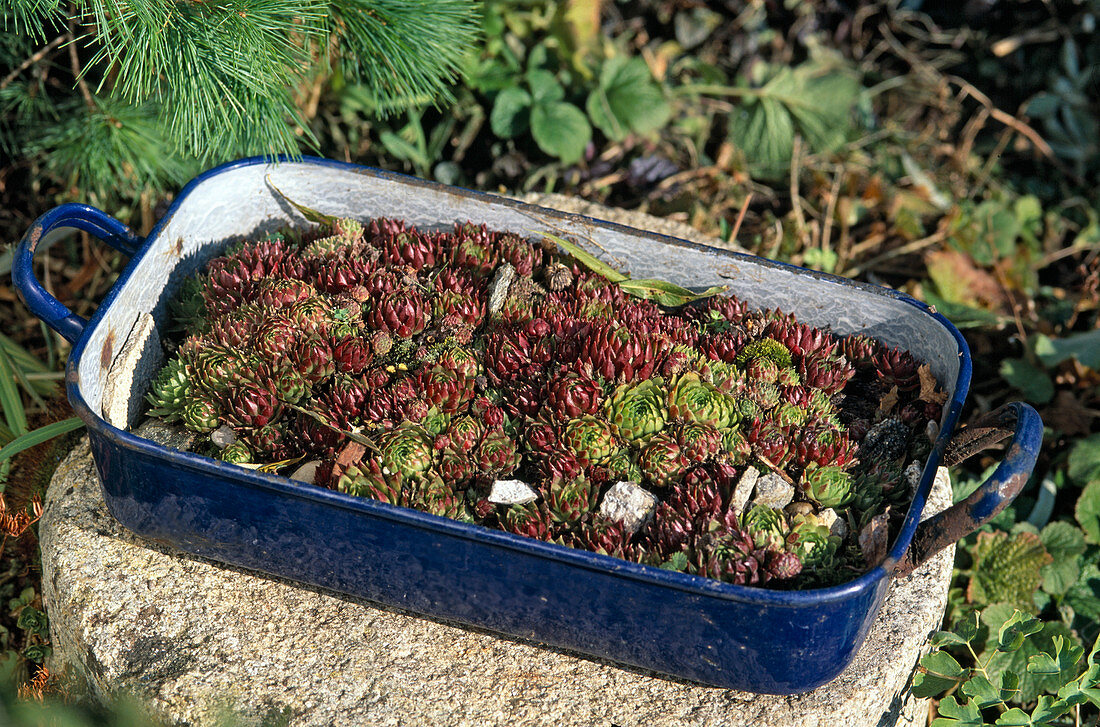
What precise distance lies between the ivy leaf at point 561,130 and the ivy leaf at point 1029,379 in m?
1.60

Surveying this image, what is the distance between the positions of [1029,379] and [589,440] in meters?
1.89

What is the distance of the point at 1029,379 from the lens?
114 inches

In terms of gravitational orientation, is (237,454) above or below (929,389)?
above

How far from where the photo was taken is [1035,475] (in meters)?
2.85

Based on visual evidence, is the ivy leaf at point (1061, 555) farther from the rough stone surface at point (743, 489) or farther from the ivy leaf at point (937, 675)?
the rough stone surface at point (743, 489)

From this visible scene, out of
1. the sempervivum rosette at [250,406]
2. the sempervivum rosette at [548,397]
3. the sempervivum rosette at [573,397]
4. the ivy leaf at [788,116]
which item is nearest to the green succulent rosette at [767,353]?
the sempervivum rosette at [548,397]

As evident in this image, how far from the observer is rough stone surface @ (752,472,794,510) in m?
1.68

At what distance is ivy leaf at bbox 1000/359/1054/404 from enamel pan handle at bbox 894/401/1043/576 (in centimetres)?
139

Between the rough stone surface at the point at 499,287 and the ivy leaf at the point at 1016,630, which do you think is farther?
the rough stone surface at the point at 499,287

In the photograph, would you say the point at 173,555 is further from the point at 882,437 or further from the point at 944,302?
the point at 944,302

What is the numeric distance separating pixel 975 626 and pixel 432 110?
8.47ft

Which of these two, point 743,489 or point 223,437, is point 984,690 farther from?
point 223,437

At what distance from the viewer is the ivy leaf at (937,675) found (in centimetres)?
178

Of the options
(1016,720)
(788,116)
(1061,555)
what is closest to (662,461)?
(1016,720)
